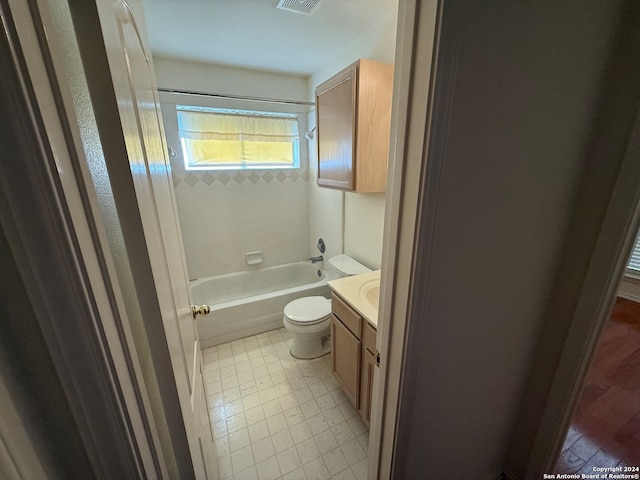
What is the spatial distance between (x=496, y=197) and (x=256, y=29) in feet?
6.26

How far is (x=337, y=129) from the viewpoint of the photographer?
180 cm

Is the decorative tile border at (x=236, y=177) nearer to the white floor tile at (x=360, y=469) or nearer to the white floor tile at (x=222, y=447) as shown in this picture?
the white floor tile at (x=222, y=447)

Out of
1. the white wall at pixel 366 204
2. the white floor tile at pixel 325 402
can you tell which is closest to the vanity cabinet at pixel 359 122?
the white wall at pixel 366 204

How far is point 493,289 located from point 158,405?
1016 mm

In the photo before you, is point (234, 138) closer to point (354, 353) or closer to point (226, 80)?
point (226, 80)

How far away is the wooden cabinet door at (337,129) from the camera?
5.41 feet

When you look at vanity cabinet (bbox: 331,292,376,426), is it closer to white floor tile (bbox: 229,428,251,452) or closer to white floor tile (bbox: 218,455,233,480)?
white floor tile (bbox: 229,428,251,452)

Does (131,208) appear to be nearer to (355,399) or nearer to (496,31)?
(496,31)

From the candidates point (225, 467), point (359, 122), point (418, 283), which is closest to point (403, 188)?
point (418, 283)

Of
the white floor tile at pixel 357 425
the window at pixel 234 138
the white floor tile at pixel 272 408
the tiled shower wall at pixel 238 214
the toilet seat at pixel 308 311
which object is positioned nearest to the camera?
the white floor tile at pixel 357 425

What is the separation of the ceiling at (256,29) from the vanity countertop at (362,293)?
64.4 inches

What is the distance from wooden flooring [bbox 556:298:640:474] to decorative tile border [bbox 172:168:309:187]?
277cm

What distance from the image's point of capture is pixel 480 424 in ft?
3.58

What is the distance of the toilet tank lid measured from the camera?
2139 mm
